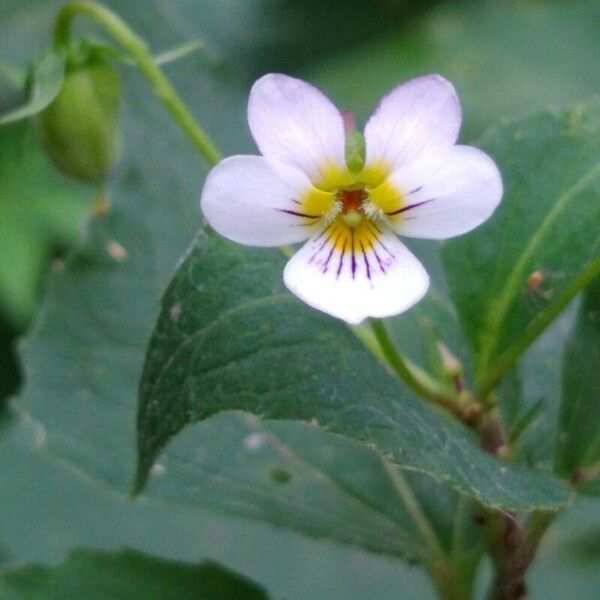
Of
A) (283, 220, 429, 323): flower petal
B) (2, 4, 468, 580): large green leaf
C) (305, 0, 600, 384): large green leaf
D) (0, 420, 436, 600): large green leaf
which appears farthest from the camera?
(305, 0, 600, 384): large green leaf

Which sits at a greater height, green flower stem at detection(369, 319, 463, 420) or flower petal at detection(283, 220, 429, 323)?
flower petal at detection(283, 220, 429, 323)

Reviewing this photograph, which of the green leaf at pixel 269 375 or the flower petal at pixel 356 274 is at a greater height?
the flower petal at pixel 356 274

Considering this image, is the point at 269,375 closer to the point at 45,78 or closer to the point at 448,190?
the point at 448,190

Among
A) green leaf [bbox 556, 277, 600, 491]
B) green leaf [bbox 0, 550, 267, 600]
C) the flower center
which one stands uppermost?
the flower center

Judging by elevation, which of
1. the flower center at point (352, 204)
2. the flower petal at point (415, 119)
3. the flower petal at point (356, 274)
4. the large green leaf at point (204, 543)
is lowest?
the large green leaf at point (204, 543)

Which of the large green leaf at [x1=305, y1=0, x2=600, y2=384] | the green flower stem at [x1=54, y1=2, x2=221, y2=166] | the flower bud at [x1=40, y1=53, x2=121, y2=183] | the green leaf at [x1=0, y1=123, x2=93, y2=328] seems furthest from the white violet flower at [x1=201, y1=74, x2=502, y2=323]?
the large green leaf at [x1=305, y1=0, x2=600, y2=384]

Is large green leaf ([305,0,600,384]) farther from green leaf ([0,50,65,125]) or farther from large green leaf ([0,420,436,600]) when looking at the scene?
green leaf ([0,50,65,125])

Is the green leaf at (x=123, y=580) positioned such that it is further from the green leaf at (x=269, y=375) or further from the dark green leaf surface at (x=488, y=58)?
the dark green leaf surface at (x=488, y=58)

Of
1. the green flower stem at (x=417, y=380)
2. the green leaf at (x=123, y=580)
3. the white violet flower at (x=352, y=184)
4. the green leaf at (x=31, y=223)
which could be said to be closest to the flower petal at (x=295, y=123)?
the white violet flower at (x=352, y=184)
